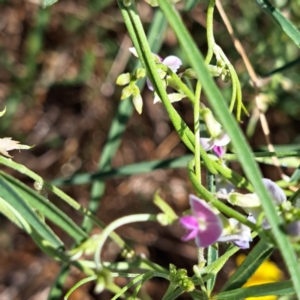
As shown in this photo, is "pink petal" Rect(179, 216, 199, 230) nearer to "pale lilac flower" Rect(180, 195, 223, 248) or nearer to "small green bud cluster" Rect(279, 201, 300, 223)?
"pale lilac flower" Rect(180, 195, 223, 248)

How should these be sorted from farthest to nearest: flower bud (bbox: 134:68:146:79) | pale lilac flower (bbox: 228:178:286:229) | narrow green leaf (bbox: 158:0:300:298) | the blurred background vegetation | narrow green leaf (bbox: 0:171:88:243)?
the blurred background vegetation
narrow green leaf (bbox: 0:171:88:243)
flower bud (bbox: 134:68:146:79)
pale lilac flower (bbox: 228:178:286:229)
narrow green leaf (bbox: 158:0:300:298)

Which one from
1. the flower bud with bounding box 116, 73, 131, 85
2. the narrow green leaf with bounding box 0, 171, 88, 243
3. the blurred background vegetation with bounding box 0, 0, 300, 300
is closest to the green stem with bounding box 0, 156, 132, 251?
the narrow green leaf with bounding box 0, 171, 88, 243

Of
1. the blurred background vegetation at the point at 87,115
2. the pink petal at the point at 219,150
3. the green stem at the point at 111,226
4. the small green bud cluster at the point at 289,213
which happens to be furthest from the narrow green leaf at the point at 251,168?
the blurred background vegetation at the point at 87,115

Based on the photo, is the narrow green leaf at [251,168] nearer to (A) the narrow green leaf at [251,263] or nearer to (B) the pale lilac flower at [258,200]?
(B) the pale lilac flower at [258,200]

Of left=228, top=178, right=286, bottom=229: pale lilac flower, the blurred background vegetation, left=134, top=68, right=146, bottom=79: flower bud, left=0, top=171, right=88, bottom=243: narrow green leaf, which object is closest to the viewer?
left=228, top=178, right=286, bottom=229: pale lilac flower

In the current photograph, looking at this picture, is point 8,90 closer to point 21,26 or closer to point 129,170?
point 21,26

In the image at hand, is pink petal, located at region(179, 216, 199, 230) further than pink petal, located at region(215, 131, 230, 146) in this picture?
No

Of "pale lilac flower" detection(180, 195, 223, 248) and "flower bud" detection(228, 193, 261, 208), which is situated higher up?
"pale lilac flower" detection(180, 195, 223, 248)
